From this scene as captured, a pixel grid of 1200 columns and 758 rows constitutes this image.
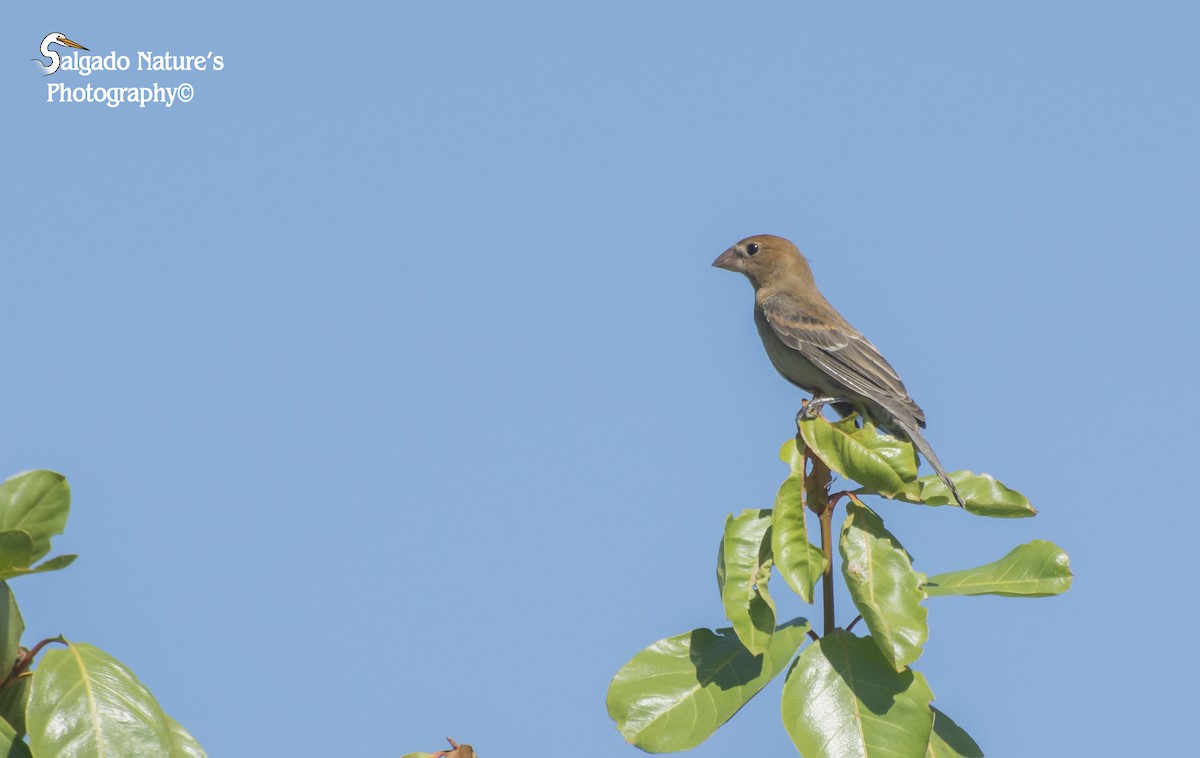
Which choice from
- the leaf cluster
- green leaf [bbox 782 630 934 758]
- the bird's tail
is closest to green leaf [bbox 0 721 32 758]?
the leaf cluster

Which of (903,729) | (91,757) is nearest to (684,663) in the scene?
(903,729)

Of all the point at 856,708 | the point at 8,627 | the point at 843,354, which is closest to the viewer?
the point at 8,627

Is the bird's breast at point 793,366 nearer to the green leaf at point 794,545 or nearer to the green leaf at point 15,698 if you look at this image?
the green leaf at point 794,545

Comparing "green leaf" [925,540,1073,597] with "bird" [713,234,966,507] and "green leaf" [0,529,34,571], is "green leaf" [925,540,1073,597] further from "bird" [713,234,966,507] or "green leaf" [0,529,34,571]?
"bird" [713,234,966,507]

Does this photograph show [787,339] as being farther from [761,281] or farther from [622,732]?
[622,732]

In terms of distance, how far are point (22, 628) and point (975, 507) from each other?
10.4 feet

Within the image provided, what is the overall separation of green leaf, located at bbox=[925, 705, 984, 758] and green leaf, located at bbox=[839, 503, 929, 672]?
1.13 feet

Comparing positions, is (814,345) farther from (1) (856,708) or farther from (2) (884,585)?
(1) (856,708)

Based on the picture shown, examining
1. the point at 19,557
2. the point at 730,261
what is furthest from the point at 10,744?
the point at 730,261

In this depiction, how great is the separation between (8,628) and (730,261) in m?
8.31

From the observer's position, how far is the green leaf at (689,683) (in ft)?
14.6

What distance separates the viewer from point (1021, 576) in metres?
4.82

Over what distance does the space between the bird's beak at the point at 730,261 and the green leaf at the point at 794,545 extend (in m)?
6.99

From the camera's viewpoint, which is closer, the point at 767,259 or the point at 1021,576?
the point at 1021,576
